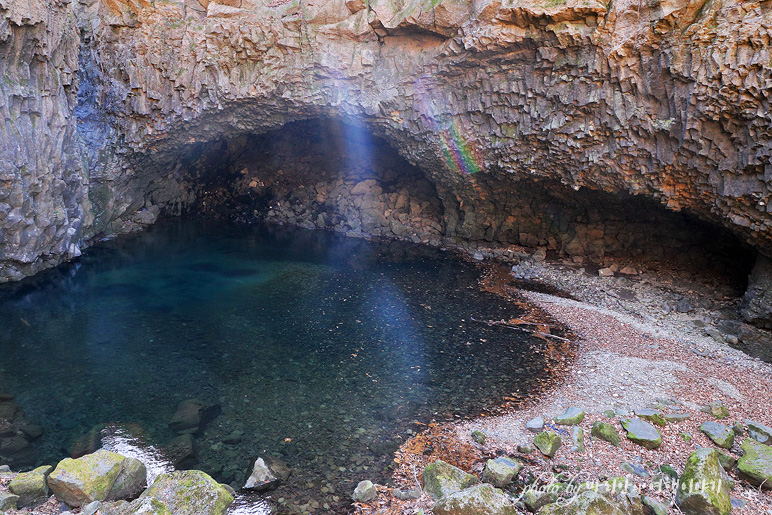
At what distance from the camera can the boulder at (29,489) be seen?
5.51 meters

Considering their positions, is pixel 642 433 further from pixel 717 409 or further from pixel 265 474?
pixel 265 474

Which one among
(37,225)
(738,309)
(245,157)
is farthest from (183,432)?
(245,157)

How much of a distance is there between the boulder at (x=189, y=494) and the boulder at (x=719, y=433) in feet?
22.4

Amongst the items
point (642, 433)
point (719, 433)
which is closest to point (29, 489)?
point (642, 433)

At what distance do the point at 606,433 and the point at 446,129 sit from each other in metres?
11.4

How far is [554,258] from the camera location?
18219mm

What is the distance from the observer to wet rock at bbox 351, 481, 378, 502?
6.01 metres

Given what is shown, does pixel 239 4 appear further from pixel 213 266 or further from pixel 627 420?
pixel 627 420

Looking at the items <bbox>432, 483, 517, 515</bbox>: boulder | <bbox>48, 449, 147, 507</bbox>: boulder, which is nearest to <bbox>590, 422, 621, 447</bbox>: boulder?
<bbox>432, 483, 517, 515</bbox>: boulder

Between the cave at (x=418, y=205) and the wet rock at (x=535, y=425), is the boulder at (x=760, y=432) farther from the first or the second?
the cave at (x=418, y=205)

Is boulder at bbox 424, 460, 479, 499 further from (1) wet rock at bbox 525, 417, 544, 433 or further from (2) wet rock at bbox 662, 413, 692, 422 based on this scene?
(2) wet rock at bbox 662, 413, 692, 422

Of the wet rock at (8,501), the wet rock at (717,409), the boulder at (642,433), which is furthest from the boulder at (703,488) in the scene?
the wet rock at (8,501)

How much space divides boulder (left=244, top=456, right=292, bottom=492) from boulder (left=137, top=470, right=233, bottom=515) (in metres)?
0.40

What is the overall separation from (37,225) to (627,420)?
615 inches
